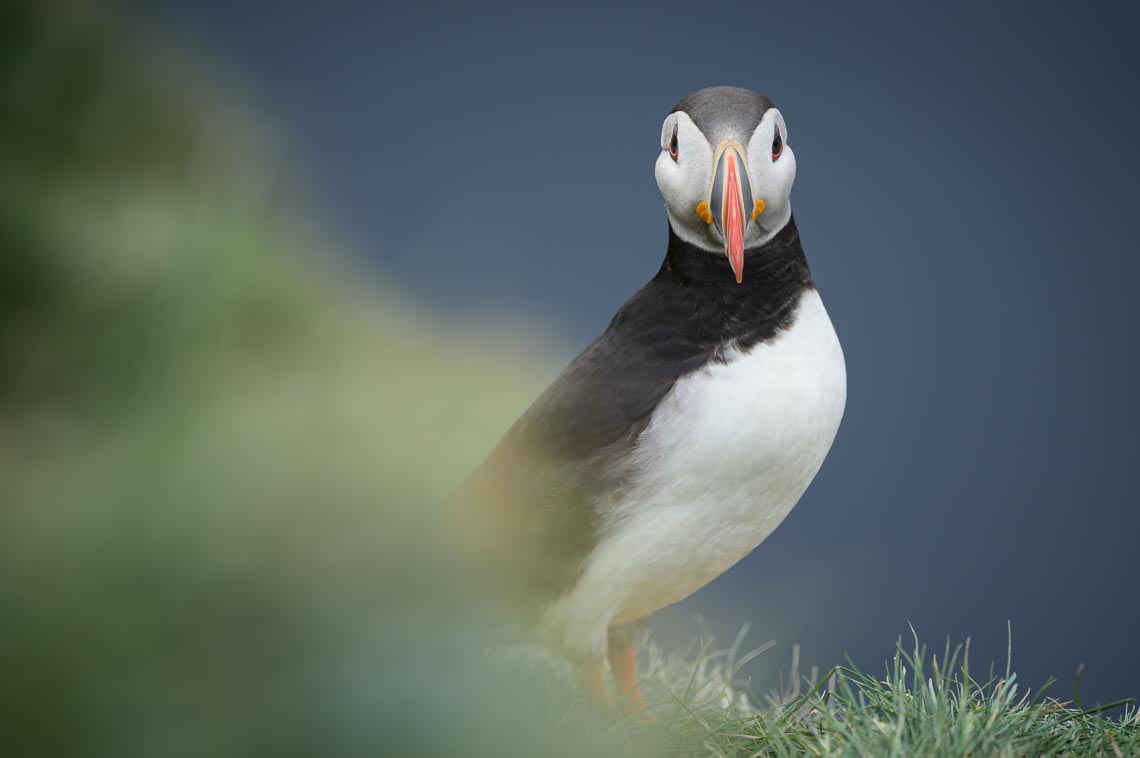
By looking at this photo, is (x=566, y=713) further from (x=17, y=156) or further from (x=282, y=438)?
(x=17, y=156)

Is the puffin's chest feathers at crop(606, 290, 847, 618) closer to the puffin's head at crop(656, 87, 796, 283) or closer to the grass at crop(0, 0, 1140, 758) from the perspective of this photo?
the puffin's head at crop(656, 87, 796, 283)

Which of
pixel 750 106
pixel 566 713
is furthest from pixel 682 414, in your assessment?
pixel 566 713

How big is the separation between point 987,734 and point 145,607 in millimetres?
1416

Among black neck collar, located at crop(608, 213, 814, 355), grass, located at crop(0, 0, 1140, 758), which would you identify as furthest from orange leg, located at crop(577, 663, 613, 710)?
grass, located at crop(0, 0, 1140, 758)

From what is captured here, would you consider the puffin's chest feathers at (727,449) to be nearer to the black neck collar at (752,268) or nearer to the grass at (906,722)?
the black neck collar at (752,268)

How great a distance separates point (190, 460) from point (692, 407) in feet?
4.80

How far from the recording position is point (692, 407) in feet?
5.94

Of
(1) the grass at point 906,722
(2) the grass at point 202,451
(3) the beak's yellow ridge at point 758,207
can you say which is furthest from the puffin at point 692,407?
(2) the grass at point 202,451

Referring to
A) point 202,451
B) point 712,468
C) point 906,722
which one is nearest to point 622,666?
point 712,468

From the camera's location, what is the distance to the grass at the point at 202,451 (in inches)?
15.3

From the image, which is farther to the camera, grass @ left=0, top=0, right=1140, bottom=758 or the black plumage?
the black plumage

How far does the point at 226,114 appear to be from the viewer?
49 centimetres

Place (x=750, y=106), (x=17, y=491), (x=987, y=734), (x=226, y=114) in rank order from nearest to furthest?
(x=17, y=491) → (x=226, y=114) → (x=987, y=734) → (x=750, y=106)

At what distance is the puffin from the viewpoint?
1.79 meters
